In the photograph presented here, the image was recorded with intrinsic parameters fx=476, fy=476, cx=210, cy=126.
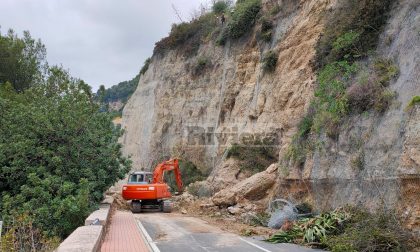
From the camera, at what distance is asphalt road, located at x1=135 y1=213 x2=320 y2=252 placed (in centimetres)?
1156

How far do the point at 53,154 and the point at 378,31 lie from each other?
44.2 feet

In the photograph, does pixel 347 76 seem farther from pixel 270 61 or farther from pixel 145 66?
pixel 145 66

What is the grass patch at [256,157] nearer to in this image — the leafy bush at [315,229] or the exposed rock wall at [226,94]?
the exposed rock wall at [226,94]

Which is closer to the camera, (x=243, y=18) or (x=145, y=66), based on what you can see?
(x=243, y=18)

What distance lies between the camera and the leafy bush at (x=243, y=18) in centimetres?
3038

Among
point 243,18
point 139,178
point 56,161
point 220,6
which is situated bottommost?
point 139,178

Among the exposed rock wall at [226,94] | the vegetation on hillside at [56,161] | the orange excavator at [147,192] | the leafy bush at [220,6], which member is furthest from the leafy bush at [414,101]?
the leafy bush at [220,6]

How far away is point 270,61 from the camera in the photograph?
85.4ft

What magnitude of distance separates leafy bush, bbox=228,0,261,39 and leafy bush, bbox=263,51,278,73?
508 cm

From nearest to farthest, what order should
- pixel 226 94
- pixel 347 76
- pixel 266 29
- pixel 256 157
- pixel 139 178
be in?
1. pixel 347 76
2. pixel 256 157
3. pixel 139 178
4. pixel 266 29
5. pixel 226 94

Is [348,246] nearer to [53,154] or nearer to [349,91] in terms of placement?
[349,91]

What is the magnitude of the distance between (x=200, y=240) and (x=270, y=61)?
49.0 feet

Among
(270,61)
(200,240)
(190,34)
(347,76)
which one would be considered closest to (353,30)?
(347,76)

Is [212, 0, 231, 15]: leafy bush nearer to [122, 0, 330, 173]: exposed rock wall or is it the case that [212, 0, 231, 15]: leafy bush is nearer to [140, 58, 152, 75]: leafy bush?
[122, 0, 330, 173]: exposed rock wall
